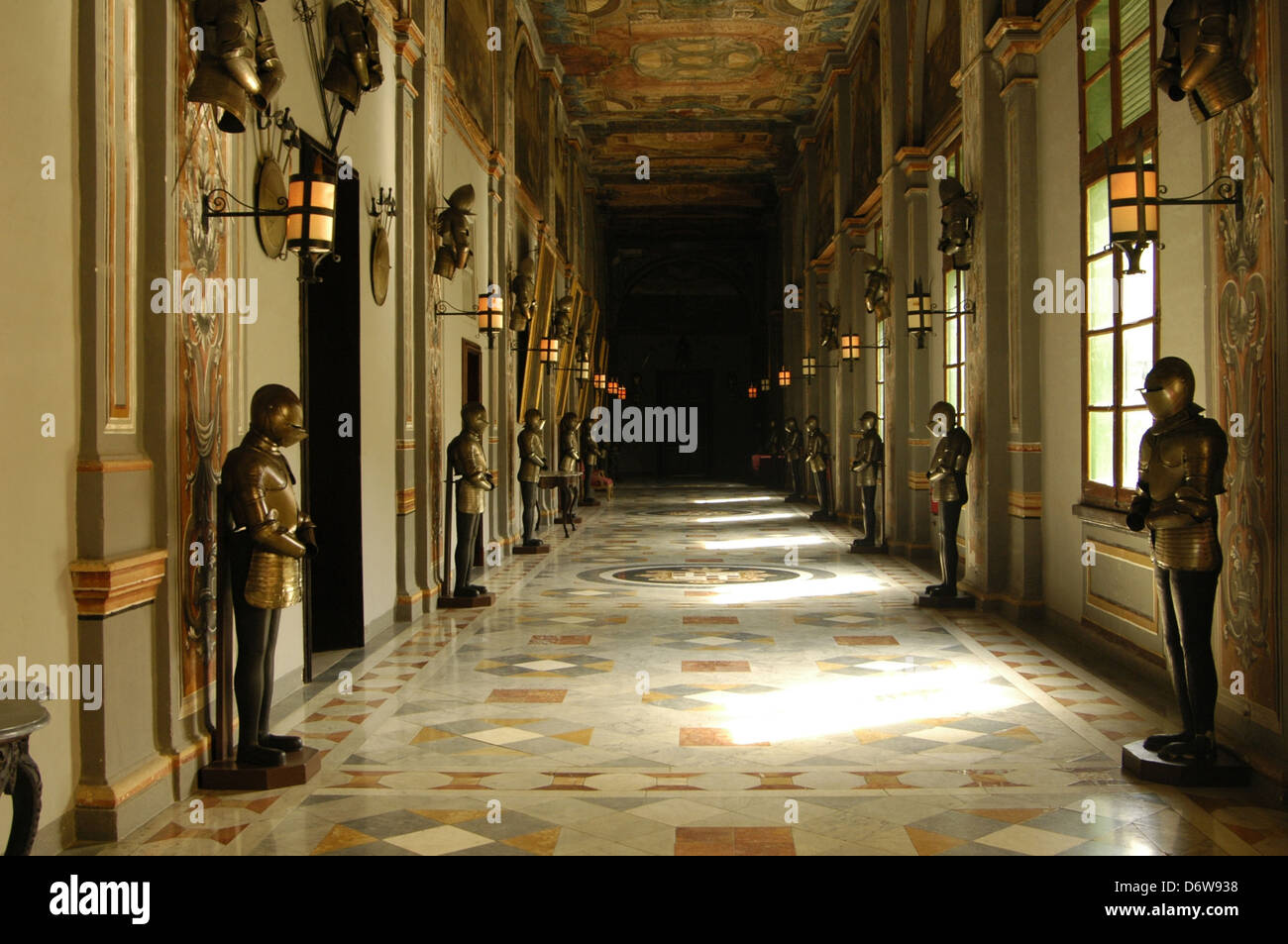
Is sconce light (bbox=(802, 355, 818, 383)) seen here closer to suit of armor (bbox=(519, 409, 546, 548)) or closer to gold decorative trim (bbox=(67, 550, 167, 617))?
suit of armor (bbox=(519, 409, 546, 548))

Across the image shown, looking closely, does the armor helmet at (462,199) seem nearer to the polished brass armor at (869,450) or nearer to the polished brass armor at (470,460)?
the polished brass armor at (470,460)

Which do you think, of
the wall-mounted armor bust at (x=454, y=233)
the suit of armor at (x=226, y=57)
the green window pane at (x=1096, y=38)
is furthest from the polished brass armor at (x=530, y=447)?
the suit of armor at (x=226, y=57)

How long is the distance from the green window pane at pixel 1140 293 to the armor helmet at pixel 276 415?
16.5 ft

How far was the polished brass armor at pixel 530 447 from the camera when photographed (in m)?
14.0

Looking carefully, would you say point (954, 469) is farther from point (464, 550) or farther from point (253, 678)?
point (253, 678)

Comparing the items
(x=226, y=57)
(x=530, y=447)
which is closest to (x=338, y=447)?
(x=226, y=57)

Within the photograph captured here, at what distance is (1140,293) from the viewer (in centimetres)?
721

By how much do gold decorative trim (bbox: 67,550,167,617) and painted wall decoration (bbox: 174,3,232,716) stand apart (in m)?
0.36

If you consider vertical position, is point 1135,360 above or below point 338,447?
above

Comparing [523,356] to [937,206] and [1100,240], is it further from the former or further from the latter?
[1100,240]

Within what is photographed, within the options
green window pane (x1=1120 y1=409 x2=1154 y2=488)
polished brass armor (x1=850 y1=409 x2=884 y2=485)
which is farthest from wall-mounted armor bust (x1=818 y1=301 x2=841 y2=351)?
green window pane (x1=1120 y1=409 x2=1154 y2=488)

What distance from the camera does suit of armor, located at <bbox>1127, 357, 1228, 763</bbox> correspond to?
475 centimetres

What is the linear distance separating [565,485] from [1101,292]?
414 inches
